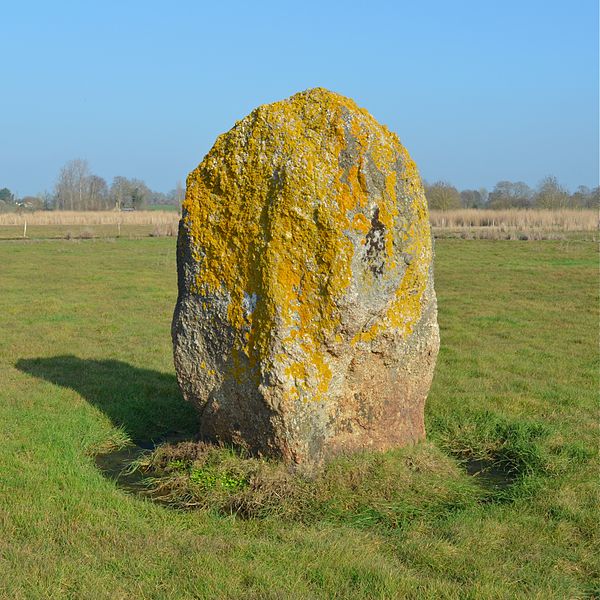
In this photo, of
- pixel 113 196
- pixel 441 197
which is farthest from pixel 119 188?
pixel 441 197

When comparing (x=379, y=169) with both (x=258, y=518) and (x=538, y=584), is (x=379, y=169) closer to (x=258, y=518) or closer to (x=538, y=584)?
(x=258, y=518)

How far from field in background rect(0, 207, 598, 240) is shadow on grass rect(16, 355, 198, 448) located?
101 feet

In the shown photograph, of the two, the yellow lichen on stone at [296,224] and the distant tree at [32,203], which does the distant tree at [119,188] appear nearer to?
the distant tree at [32,203]

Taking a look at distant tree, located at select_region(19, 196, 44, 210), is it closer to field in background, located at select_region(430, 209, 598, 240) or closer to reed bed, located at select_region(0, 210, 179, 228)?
reed bed, located at select_region(0, 210, 179, 228)

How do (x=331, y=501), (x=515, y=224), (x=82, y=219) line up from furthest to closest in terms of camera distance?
(x=82, y=219)
(x=515, y=224)
(x=331, y=501)

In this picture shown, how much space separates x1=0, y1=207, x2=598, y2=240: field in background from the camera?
40.7 m

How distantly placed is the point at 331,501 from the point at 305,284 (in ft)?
5.46

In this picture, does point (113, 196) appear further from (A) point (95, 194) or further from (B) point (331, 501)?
(B) point (331, 501)

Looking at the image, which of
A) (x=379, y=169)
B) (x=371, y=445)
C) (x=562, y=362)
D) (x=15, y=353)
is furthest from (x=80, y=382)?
(x=562, y=362)

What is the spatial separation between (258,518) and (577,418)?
3.96 metres

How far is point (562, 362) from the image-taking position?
413 inches

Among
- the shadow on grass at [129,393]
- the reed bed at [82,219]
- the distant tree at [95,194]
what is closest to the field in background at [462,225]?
the reed bed at [82,219]

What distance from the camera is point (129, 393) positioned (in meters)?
8.45

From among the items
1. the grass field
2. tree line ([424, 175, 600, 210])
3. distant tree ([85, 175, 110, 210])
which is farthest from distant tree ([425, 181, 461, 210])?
distant tree ([85, 175, 110, 210])
